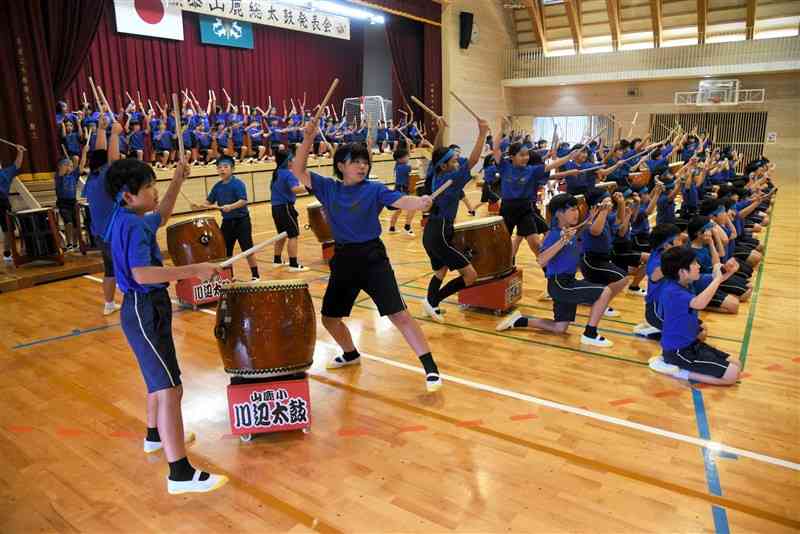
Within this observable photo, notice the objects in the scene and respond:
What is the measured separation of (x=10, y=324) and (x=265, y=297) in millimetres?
3241

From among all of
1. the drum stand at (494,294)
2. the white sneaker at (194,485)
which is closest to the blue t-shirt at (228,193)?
the drum stand at (494,294)

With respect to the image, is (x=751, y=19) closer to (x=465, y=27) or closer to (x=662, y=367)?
(x=465, y=27)

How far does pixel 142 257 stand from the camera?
232cm

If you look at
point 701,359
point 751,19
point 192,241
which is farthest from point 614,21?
→ point 701,359

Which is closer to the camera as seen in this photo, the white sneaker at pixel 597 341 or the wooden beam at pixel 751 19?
the white sneaker at pixel 597 341

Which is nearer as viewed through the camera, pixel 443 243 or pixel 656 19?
pixel 443 243

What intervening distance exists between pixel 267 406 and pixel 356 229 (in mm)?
1037

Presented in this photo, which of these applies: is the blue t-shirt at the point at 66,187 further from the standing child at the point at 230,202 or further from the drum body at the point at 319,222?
the drum body at the point at 319,222

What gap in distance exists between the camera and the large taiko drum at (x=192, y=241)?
5098 millimetres

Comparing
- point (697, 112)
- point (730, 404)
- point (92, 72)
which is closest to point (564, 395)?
point (730, 404)

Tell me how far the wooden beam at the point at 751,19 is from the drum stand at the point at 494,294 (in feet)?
48.2

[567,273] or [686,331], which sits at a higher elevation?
[567,273]

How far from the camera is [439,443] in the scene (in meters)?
2.96

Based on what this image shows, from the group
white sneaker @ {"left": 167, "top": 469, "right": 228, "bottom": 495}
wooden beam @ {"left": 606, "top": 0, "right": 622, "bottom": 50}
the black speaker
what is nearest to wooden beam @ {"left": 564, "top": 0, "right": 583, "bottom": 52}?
wooden beam @ {"left": 606, "top": 0, "right": 622, "bottom": 50}
